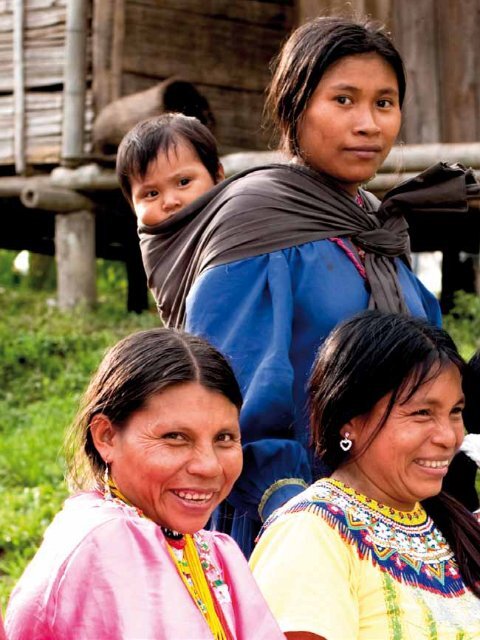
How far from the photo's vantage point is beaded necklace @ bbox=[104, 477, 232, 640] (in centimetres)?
261

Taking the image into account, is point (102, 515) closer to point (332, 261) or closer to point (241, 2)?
point (332, 261)

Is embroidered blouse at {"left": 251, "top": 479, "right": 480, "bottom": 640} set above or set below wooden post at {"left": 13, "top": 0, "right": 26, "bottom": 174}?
below

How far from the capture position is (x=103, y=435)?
2705 mm

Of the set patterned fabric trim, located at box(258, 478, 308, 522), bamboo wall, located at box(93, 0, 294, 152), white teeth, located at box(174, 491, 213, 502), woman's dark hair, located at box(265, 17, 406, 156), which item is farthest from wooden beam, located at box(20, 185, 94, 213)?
white teeth, located at box(174, 491, 213, 502)

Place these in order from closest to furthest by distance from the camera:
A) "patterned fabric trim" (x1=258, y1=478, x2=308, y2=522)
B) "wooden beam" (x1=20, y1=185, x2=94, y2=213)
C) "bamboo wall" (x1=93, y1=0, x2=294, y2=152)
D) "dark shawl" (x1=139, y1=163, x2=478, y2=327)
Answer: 1. "patterned fabric trim" (x1=258, y1=478, x2=308, y2=522)
2. "dark shawl" (x1=139, y1=163, x2=478, y2=327)
3. "wooden beam" (x1=20, y1=185, x2=94, y2=213)
4. "bamboo wall" (x1=93, y1=0, x2=294, y2=152)

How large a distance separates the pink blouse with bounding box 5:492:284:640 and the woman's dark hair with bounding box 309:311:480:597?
0.66 metres

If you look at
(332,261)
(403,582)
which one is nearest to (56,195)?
(332,261)

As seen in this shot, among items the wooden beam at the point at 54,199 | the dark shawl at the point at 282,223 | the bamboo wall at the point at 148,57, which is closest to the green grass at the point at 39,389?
the wooden beam at the point at 54,199

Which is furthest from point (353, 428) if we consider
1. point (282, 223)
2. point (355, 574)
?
point (282, 223)

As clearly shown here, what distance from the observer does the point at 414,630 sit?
2836mm

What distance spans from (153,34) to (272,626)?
7.43 meters

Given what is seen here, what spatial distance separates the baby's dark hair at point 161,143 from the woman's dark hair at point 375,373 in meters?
1.15

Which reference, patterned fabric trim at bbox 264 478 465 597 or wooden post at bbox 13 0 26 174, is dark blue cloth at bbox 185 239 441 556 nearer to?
patterned fabric trim at bbox 264 478 465 597

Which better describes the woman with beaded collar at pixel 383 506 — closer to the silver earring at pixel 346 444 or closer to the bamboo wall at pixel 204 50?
the silver earring at pixel 346 444
